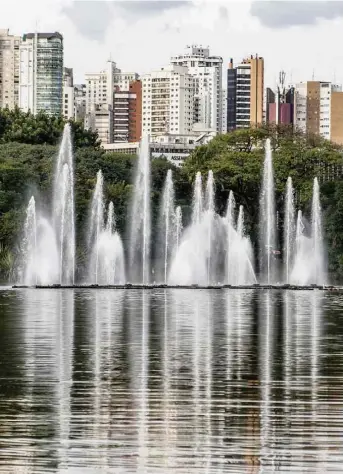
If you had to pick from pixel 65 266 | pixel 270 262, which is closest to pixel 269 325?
pixel 65 266

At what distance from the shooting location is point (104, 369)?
25328 mm

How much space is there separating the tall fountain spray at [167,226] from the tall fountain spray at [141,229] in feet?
2.21

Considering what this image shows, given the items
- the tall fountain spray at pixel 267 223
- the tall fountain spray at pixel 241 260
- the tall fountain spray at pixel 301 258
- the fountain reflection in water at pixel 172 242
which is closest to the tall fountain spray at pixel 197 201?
the fountain reflection in water at pixel 172 242

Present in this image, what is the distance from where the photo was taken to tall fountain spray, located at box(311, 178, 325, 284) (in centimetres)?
7181

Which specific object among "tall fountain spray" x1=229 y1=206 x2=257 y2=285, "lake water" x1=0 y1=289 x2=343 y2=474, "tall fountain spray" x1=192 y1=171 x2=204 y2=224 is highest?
"tall fountain spray" x1=192 y1=171 x2=204 y2=224

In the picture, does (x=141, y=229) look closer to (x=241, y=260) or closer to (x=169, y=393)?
(x=241, y=260)

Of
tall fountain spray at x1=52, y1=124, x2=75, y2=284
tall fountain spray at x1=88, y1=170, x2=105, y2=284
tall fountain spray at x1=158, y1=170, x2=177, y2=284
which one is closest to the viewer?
tall fountain spray at x1=52, y1=124, x2=75, y2=284

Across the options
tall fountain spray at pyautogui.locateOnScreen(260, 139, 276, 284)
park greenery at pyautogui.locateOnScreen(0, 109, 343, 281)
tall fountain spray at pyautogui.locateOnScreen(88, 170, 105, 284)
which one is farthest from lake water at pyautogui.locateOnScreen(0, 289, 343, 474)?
tall fountain spray at pyautogui.locateOnScreen(260, 139, 276, 284)

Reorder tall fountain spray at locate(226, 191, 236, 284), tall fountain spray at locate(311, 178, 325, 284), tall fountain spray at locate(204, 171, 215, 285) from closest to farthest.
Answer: tall fountain spray at locate(204, 171, 215, 285), tall fountain spray at locate(226, 191, 236, 284), tall fountain spray at locate(311, 178, 325, 284)

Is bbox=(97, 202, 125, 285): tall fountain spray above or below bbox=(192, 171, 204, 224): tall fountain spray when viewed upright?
below

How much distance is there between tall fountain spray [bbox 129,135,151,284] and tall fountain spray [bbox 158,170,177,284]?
0.67 metres

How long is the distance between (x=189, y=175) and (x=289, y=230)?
8875mm

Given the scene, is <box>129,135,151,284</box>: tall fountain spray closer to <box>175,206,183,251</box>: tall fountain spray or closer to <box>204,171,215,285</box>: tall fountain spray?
<box>175,206,183,251</box>: tall fountain spray

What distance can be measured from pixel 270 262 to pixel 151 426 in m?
55.5
